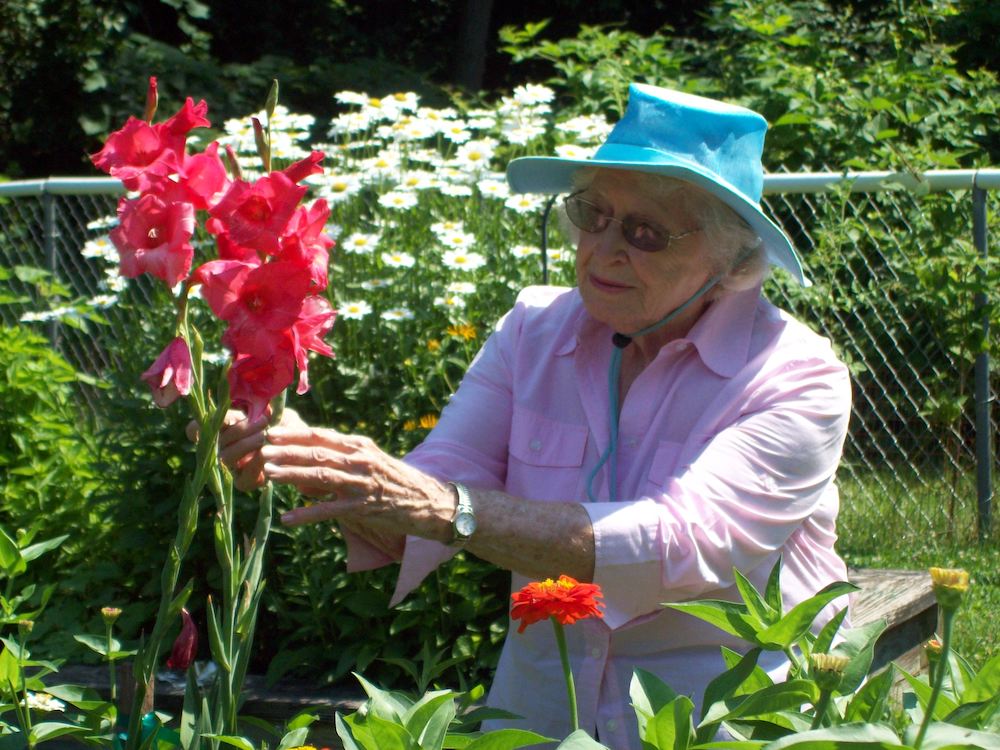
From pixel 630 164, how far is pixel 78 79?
28.6 feet

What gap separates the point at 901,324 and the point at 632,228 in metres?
2.87

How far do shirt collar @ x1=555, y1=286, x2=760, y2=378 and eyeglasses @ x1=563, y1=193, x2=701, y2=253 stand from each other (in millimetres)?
155

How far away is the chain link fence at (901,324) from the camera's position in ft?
14.7

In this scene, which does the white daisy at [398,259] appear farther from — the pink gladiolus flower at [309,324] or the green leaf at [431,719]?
the green leaf at [431,719]

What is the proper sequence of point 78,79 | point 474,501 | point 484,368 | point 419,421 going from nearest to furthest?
point 474,501
point 484,368
point 419,421
point 78,79

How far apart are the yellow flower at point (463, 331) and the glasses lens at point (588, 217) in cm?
119

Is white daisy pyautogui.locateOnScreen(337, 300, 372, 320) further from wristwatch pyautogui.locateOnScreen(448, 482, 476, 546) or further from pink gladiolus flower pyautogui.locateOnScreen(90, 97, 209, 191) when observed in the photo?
pink gladiolus flower pyautogui.locateOnScreen(90, 97, 209, 191)

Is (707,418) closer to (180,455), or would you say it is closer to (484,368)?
(484,368)

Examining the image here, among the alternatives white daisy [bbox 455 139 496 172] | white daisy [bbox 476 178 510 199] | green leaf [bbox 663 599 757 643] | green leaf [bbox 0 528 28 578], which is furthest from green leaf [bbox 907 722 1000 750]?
white daisy [bbox 455 139 496 172]

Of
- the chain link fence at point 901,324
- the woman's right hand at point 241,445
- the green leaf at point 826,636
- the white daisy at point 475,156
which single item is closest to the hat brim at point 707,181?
the woman's right hand at point 241,445

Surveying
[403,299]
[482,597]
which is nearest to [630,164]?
[482,597]

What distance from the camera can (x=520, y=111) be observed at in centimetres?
460

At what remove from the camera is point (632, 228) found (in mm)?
2191

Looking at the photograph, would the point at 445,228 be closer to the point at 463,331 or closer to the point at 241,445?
the point at 463,331
